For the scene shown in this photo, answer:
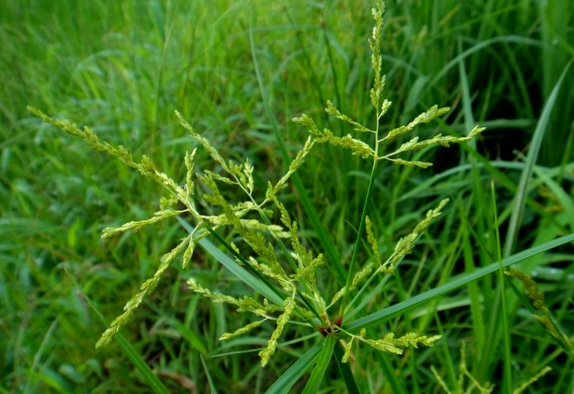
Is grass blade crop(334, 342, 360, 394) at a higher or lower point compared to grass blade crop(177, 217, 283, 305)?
lower

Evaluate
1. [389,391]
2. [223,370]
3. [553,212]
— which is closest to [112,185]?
[223,370]

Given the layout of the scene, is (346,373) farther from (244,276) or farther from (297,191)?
(297,191)

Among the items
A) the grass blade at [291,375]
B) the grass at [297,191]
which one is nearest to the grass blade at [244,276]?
the grass blade at [291,375]

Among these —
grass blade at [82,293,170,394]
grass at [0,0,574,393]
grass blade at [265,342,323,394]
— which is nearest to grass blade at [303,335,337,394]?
grass blade at [265,342,323,394]

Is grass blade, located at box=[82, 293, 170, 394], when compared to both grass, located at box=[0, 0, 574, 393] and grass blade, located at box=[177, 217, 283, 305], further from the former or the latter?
grass, located at box=[0, 0, 574, 393]

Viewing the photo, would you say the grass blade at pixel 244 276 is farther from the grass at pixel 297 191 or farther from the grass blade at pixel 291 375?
the grass at pixel 297 191

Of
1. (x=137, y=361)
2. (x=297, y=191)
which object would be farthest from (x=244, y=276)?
(x=297, y=191)
